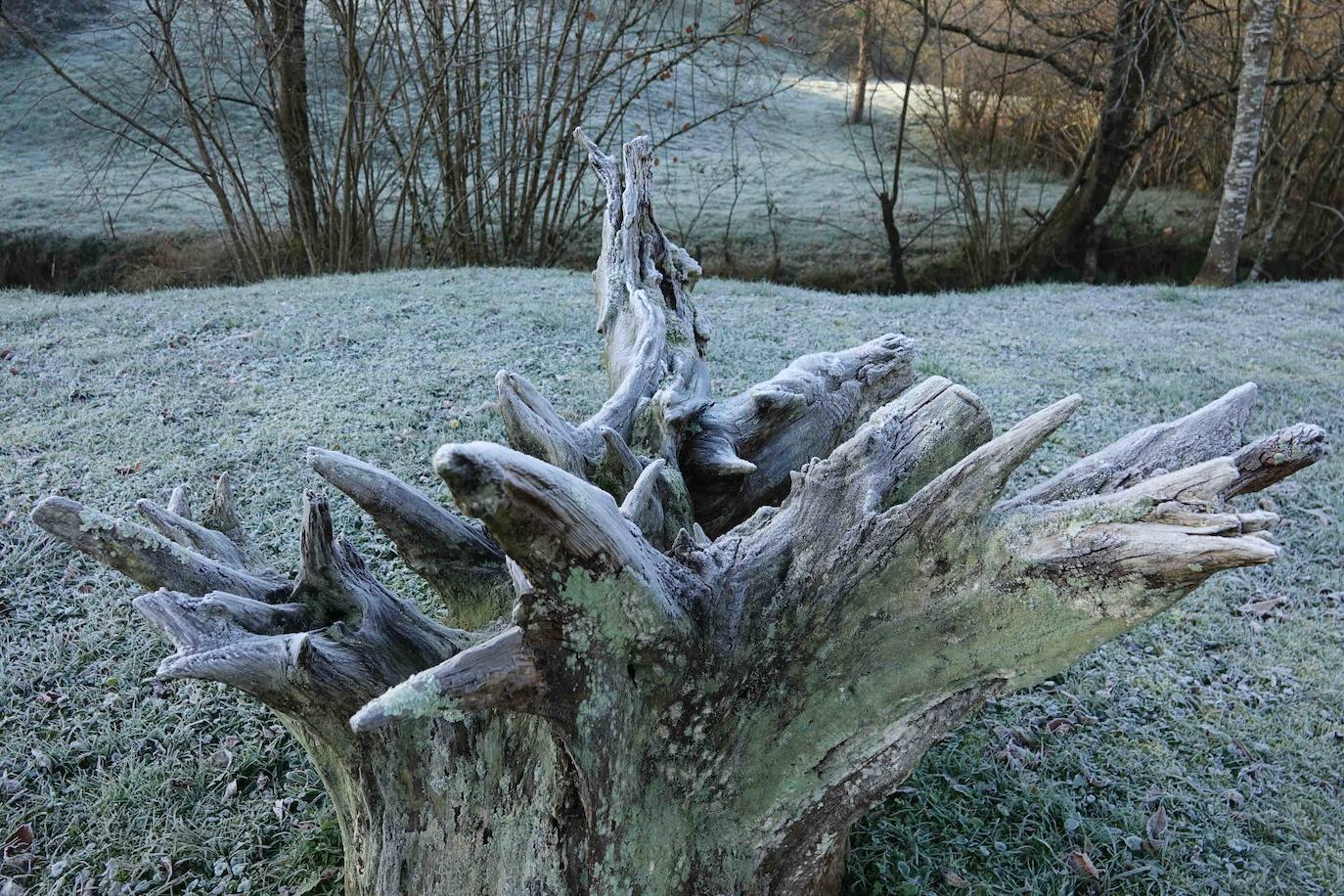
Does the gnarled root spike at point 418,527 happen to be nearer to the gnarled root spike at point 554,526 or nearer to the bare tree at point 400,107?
the gnarled root spike at point 554,526

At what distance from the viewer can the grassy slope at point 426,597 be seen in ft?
8.26

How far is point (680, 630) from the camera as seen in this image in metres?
1.75

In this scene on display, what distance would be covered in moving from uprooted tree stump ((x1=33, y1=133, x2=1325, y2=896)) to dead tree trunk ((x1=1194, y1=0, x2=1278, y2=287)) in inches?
319

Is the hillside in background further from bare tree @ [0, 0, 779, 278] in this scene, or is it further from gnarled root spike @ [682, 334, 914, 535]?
gnarled root spike @ [682, 334, 914, 535]

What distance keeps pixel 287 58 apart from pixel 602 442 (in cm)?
752

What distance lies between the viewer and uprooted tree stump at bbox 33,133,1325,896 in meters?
1.58

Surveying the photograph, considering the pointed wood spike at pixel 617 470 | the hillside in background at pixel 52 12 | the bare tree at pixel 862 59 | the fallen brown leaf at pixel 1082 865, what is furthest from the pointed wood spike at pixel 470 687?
the hillside in background at pixel 52 12

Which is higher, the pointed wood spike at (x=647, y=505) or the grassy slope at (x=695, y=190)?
the grassy slope at (x=695, y=190)

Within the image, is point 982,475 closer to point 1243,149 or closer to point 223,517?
point 223,517

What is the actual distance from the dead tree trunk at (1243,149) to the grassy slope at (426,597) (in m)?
2.34

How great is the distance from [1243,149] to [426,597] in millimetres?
8938

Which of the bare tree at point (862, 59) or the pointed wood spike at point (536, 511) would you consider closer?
the pointed wood spike at point (536, 511)

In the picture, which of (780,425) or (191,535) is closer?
(191,535)

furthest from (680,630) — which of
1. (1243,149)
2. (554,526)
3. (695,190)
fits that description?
(695,190)
